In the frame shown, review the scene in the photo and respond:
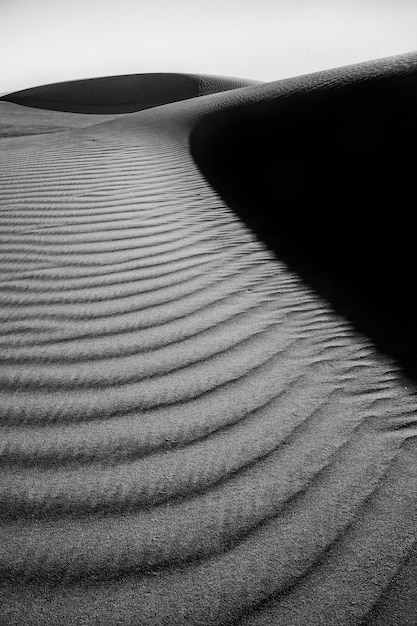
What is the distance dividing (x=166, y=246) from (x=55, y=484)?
191 centimetres

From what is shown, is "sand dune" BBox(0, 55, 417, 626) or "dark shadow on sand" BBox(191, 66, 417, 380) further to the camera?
"dark shadow on sand" BBox(191, 66, 417, 380)

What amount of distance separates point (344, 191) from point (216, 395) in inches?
95.8

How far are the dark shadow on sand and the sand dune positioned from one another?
0.02 metres

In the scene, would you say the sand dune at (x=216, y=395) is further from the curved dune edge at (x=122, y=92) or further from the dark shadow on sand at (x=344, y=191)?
the curved dune edge at (x=122, y=92)

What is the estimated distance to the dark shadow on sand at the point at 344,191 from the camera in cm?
285

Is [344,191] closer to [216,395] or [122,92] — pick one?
[216,395]

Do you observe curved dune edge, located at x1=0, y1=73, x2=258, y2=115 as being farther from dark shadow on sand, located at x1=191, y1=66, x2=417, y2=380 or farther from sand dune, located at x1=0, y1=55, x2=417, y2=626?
sand dune, located at x1=0, y1=55, x2=417, y2=626

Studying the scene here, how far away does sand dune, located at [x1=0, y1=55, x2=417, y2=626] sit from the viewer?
128 cm

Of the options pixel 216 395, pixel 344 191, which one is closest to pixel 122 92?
pixel 344 191

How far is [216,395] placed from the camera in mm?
1884

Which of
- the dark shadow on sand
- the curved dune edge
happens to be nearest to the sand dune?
the dark shadow on sand

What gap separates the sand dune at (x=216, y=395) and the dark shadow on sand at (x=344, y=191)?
0.06 ft

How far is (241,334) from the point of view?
228 cm

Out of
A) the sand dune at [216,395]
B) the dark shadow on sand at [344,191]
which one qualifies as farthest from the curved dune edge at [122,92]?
the sand dune at [216,395]
